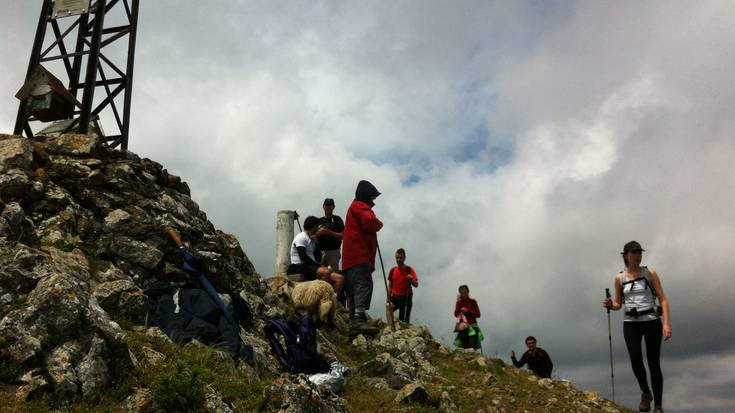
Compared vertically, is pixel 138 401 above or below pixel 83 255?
below

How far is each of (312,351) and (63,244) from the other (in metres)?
4.07

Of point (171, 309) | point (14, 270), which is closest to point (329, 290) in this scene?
point (171, 309)

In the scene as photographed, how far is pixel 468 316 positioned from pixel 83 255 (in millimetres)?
9768

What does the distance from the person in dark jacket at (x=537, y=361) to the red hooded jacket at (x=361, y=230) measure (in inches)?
198

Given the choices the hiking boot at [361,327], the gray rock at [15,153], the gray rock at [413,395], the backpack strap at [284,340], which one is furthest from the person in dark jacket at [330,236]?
the gray rock at [15,153]

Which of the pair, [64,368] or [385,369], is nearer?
[64,368]

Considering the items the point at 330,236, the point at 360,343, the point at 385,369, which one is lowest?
the point at 385,369

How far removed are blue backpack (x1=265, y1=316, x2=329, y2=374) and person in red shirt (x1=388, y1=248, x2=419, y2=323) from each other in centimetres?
681

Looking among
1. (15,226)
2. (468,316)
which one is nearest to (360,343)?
(468,316)

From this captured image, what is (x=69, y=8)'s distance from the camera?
13305mm

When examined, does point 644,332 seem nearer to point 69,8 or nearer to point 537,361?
point 537,361

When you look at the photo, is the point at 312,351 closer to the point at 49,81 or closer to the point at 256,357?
the point at 256,357

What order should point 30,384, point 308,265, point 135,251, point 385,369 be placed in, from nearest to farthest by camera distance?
point 30,384
point 135,251
point 385,369
point 308,265

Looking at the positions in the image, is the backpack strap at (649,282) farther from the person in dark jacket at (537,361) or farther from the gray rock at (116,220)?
the gray rock at (116,220)
